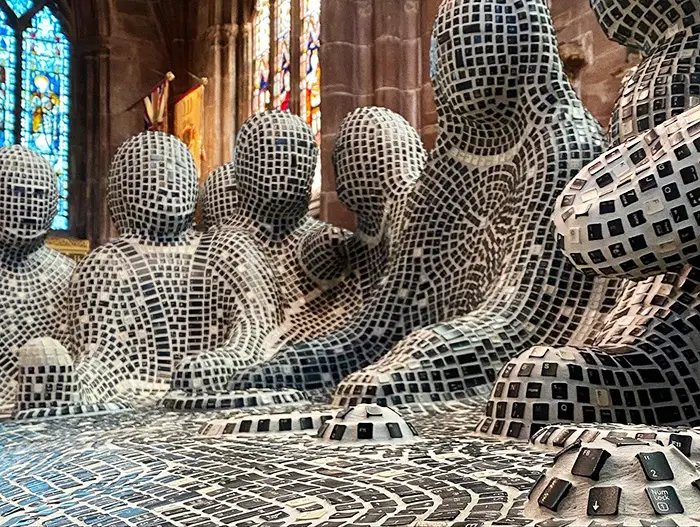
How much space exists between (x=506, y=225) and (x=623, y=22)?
3.13 ft

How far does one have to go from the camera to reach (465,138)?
3.75 m

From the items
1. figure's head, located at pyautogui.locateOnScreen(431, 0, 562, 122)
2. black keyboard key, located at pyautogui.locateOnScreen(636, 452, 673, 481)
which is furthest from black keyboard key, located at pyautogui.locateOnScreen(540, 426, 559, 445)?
figure's head, located at pyautogui.locateOnScreen(431, 0, 562, 122)

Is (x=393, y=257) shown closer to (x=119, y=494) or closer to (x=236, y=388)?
(x=236, y=388)

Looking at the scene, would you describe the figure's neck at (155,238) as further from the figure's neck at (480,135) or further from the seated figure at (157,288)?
the figure's neck at (480,135)

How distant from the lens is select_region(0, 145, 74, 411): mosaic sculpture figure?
16.1 feet

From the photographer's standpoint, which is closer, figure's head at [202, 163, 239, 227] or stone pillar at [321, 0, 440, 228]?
figure's head at [202, 163, 239, 227]

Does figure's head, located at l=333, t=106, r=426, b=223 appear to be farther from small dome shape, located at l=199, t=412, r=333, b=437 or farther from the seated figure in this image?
small dome shape, located at l=199, t=412, r=333, b=437

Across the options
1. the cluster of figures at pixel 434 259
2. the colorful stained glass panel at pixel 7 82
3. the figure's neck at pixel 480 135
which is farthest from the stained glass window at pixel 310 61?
the figure's neck at pixel 480 135

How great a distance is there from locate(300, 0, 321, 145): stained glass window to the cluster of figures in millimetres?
4866

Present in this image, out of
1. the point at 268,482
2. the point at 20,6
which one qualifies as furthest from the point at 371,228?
the point at 20,6

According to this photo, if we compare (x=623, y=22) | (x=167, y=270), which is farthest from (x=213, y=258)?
(x=623, y=22)

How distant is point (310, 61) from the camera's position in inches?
408

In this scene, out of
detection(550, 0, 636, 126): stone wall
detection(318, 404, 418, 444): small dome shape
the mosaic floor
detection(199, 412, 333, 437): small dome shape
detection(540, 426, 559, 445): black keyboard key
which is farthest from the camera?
detection(550, 0, 636, 126): stone wall

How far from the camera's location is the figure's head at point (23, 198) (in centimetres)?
491
